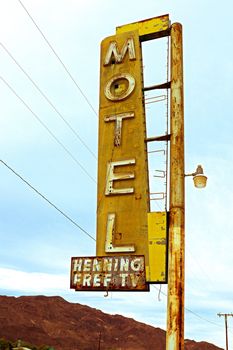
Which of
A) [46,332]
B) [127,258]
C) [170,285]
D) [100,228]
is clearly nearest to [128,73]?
[100,228]

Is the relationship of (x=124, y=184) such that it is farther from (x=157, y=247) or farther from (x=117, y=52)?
(x=117, y=52)

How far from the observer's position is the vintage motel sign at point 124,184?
38.7ft

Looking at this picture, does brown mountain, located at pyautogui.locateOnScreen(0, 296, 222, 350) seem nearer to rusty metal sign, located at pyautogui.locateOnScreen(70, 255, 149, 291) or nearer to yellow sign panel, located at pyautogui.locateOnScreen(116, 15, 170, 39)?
rusty metal sign, located at pyautogui.locateOnScreen(70, 255, 149, 291)

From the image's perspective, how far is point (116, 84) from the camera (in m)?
14.6

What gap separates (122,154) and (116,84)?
2556 mm

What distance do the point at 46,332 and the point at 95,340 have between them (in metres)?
13.7

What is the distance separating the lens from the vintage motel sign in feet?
38.7

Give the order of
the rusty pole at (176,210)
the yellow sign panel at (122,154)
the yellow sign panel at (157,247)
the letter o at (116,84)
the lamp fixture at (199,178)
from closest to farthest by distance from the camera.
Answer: the rusty pole at (176,210) < the lamp fixture at (199,178) < the yellow sign panel at (157,247) < the yellow sign panel at (122,154) < the letter o at (116,84)

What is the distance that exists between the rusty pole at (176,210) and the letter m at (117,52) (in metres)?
1.73

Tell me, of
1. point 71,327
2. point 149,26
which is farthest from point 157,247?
Result: point 71,327

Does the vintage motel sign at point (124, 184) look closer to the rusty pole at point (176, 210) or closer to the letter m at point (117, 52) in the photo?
the letter m at point (117, 52)

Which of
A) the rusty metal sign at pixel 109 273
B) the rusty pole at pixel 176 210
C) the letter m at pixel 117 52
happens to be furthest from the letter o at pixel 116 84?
the rusty metal sign at pixel 109 273

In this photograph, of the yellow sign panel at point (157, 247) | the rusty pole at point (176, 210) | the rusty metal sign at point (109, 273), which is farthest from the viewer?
the yellow sign panel at point (157, 247)

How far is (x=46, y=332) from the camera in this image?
121m
